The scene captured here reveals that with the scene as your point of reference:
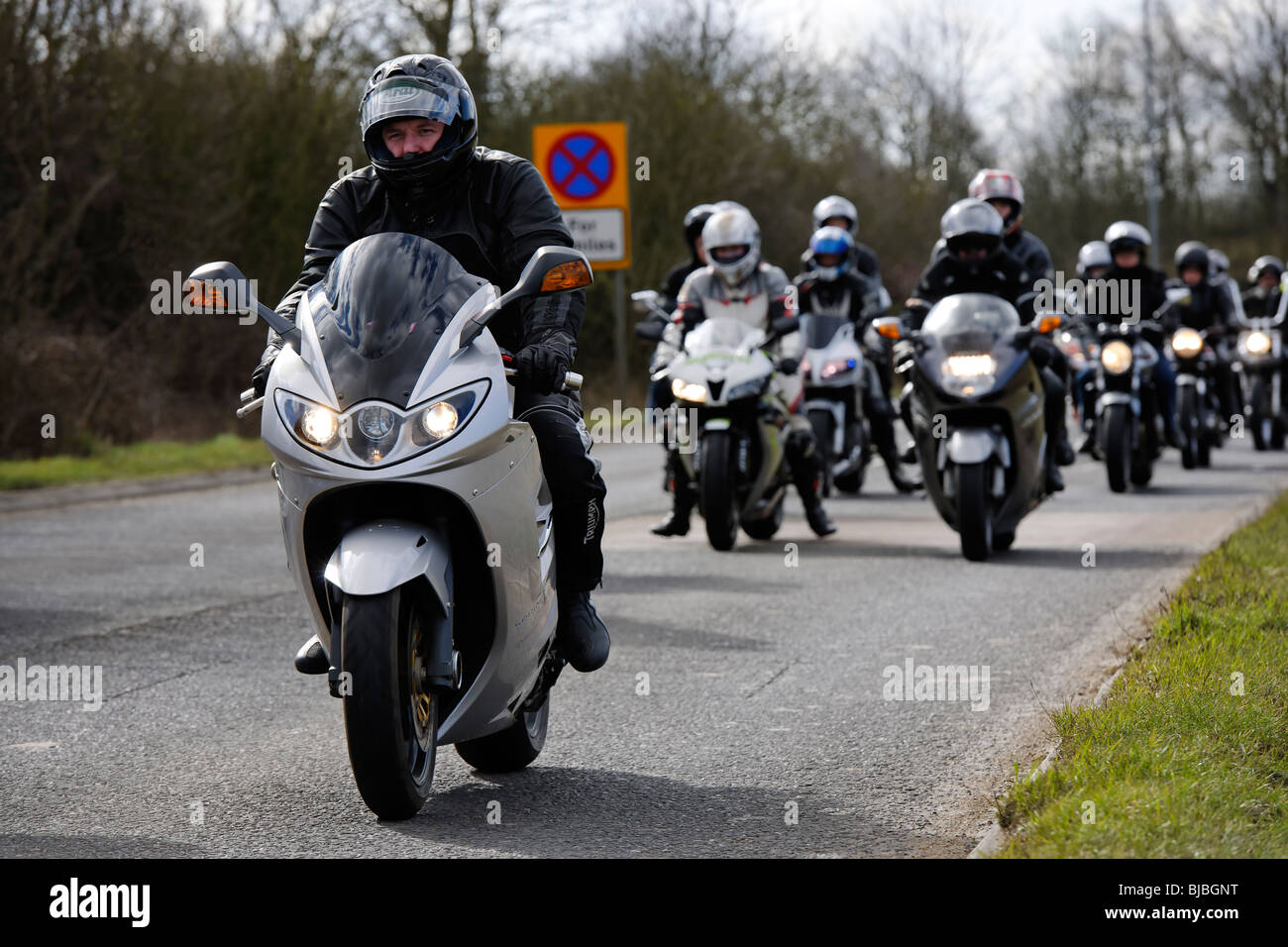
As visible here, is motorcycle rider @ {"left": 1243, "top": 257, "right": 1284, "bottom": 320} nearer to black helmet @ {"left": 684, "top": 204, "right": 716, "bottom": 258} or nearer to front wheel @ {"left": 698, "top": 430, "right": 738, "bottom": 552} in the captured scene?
black helmet @ {"left": 684, "top": 204, "right": 716, "bottom": 258}

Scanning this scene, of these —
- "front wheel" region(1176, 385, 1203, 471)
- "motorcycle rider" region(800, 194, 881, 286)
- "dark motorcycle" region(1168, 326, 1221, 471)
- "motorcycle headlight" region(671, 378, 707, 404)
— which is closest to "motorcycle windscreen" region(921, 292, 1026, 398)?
"motorcycle headlight" region(671, 378, 707, 404)

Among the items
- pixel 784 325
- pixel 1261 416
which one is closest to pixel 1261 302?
pixel 1261 416

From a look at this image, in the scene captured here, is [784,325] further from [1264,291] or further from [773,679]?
[1264,291]

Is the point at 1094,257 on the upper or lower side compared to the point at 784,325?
upper

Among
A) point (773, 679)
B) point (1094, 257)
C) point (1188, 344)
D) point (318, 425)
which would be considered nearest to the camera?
point (318, 425)

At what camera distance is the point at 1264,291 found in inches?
812

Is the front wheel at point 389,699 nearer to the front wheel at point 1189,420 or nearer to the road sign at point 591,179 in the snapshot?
the road sign at point 591,179

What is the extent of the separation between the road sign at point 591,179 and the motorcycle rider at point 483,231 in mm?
12810

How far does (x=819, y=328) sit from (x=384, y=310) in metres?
10.1

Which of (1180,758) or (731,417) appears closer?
(1180,758)

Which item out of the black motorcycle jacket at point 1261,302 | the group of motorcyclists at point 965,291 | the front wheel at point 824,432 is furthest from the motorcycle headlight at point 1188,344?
the front wheel at point 824,432

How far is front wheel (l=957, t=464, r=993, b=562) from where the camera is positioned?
10.1m
